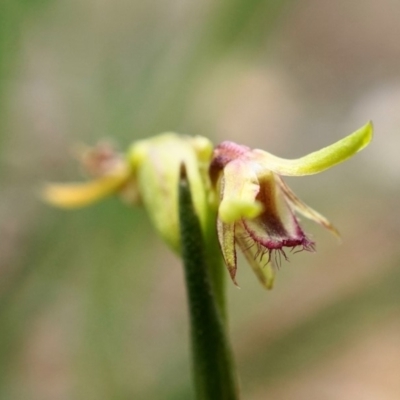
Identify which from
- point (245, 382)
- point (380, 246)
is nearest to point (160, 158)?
point (245, 382)

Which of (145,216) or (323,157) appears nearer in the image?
(323,157)

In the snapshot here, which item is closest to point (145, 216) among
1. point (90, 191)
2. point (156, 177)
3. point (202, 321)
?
point (90, 191)

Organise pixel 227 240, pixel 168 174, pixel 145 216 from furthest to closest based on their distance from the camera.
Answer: pixel 145 216, pixel 168 174, pixel 227 240

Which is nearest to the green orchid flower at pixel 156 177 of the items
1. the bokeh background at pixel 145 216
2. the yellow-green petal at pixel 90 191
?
the yellow-green petal at pixel 90 191

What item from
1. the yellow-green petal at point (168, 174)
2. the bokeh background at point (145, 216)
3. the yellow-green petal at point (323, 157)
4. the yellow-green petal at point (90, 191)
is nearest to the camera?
the yellow-green petal at point (323, 157)

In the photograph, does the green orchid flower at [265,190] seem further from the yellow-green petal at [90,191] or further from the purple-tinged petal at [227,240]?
the yellow-green petal at [90,191]

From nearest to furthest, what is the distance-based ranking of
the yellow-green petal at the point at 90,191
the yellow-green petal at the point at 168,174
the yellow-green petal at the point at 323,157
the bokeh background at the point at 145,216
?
the yellow-green petal at the point at 323,157
the yellow-green petal at the point at 168,174
the yellow-green petal at the point at 90,191
the bokeh background at the point at 145,216

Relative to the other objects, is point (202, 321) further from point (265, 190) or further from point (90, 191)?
point (90, 191)

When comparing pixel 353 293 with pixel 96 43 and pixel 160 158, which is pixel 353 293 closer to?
pixel 160 158
